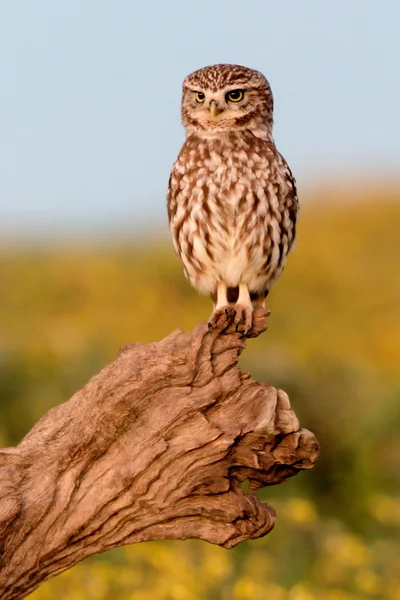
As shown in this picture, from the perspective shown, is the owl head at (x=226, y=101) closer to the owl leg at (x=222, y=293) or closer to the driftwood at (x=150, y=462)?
the owl leg at (x=222, y=293)

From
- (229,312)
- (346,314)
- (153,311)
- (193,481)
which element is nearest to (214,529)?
(193,481)

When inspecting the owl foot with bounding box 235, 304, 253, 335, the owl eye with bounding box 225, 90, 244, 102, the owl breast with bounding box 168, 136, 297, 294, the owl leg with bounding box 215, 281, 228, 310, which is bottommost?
Result: the owl leg with bounding box 215, 281, 228, 310

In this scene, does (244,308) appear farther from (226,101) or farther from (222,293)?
(226,101)

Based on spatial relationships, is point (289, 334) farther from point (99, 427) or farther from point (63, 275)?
point (99, 427)

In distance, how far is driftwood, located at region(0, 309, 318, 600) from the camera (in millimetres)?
4641

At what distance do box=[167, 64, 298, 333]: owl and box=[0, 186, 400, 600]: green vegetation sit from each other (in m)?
2.14

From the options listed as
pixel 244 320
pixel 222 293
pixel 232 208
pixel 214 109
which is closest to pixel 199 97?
pixel 214 109

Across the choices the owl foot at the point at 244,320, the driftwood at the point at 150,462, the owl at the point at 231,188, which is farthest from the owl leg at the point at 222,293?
the driftwood at the point at 150,462

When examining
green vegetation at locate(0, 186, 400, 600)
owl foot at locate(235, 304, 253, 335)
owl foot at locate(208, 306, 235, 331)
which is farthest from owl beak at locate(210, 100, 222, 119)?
green vegetation at locate(0, 186, 400, 600)

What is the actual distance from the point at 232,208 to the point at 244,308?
55 cm

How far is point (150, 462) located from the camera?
4.67 m

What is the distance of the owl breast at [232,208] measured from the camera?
5.54 metres

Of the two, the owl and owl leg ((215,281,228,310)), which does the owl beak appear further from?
owl leg ((215,281,228,310))

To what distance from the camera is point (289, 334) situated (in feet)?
54.6
